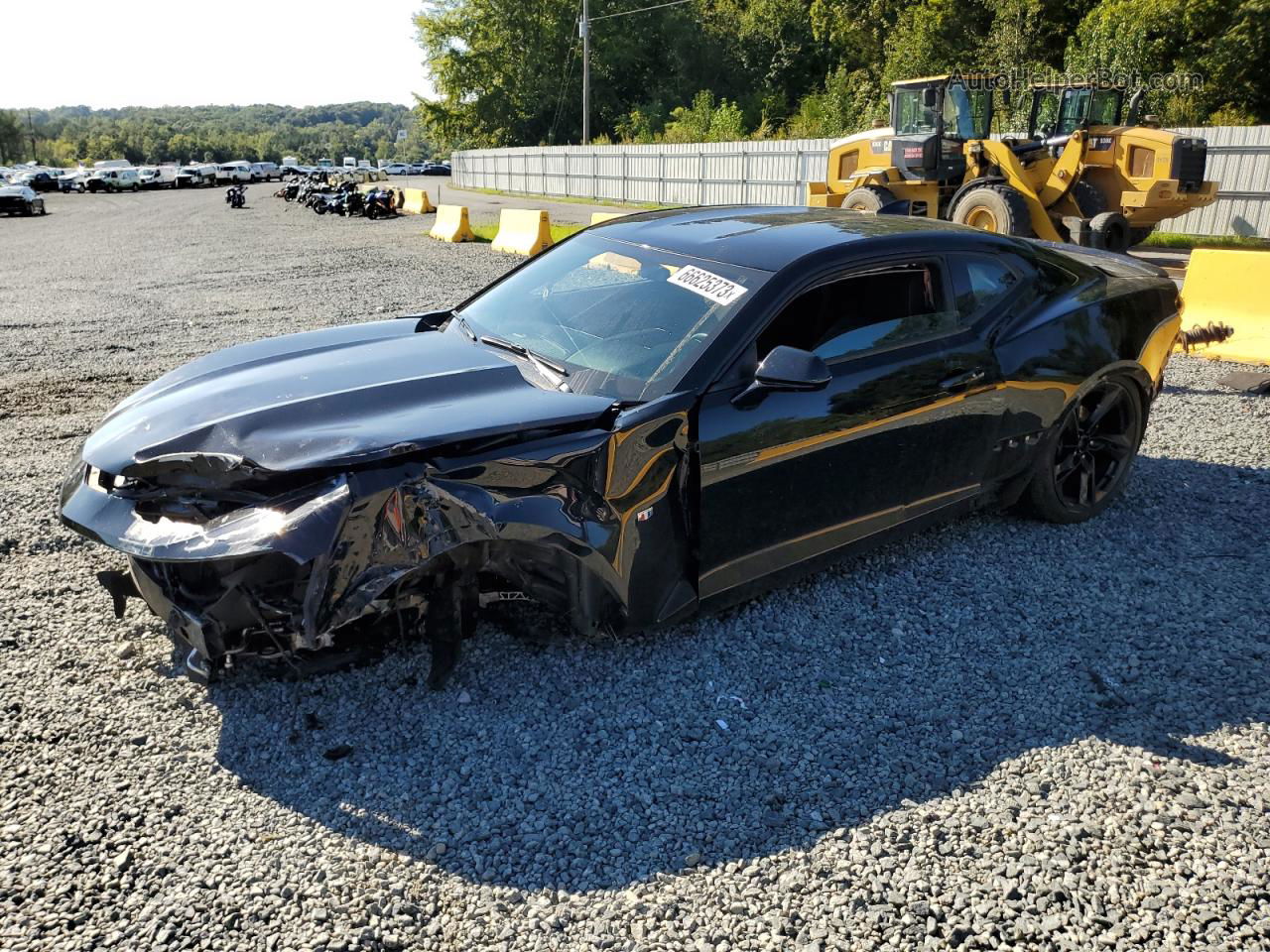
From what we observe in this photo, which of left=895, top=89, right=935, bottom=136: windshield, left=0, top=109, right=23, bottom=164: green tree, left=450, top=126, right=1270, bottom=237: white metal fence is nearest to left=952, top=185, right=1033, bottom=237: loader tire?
left=895, top=89, right=935, bottom=136: windshield

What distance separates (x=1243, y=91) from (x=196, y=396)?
34.3 metres

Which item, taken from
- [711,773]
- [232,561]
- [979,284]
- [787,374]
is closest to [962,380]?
[979,284]

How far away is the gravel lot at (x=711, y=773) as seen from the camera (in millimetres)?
2412

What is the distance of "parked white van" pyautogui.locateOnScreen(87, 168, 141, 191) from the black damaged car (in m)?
62.4

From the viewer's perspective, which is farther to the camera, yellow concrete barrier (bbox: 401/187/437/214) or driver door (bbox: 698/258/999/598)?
yellow concrete barrier (bbox: 401/187/437/214)

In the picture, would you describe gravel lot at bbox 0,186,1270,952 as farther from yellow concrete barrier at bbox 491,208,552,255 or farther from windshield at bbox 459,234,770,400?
yellow concrete barrier at bbox 491,208,552,255

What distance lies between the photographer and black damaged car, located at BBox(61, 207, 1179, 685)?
2904 mm

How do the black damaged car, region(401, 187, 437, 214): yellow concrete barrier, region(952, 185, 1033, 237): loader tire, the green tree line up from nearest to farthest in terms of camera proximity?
the black damaged car, region(952, 185, 1033, 237): loader tire, region(401, 187, 437, 214): yellow concrete barrier, the green tree

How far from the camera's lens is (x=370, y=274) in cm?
1489

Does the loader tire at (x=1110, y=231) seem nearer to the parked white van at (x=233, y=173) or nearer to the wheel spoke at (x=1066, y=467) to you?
the wheel spoke at (x=1066, y=467)

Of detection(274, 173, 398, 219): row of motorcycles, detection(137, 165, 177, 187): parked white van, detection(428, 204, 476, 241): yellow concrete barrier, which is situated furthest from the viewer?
detection(137, 165, 177, 187): parked white van

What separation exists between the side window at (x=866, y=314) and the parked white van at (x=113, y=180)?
209 feet

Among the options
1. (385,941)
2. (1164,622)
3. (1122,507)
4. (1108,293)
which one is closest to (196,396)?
(385,941)

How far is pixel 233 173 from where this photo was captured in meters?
66.6
